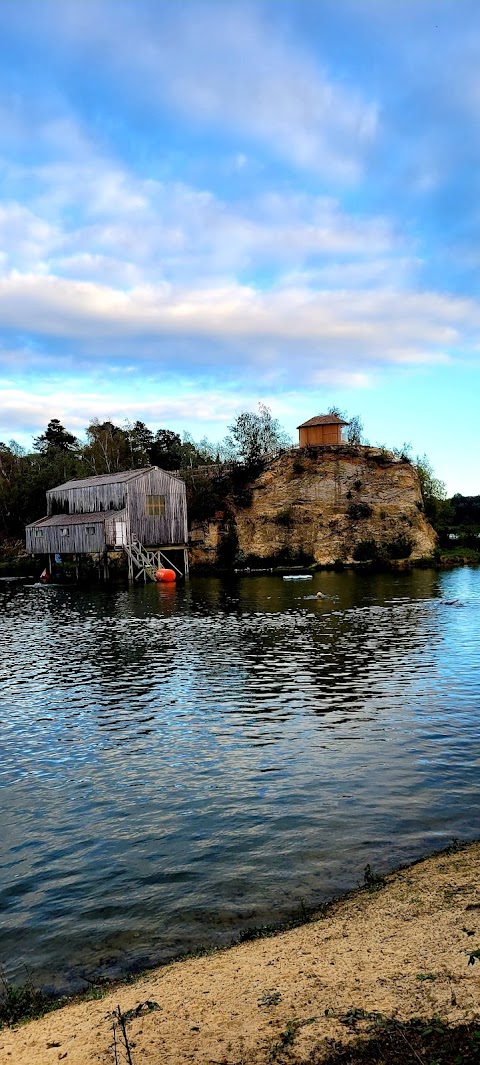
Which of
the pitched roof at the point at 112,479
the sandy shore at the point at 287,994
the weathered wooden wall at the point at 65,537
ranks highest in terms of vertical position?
the pitched roof at the point at 112,479

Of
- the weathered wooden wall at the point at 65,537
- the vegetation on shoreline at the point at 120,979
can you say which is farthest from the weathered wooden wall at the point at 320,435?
the vegetation on shoreline at the point at 120,979

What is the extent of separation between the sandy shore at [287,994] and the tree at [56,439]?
110 metres

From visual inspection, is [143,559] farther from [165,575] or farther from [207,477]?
[207,477]

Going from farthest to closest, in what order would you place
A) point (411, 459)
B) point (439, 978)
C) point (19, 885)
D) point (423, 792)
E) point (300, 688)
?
point (411, 459) → point (300, 688) → point (423, 792) → point (19, 885) → point (439, 978)

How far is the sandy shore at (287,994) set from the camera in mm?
5949

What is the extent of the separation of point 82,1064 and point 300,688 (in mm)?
16295

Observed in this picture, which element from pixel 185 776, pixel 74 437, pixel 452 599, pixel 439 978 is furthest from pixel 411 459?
pixel 439 978

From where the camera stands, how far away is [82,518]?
68.4 m

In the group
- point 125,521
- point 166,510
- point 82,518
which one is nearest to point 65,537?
point 82,518

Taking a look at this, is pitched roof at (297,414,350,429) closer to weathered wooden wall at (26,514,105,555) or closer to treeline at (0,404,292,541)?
treeline at (0,404,292,541)

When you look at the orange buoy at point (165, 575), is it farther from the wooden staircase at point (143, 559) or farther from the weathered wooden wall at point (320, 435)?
the weathered wooden wall at point (320, 435)

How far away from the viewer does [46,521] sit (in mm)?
72938

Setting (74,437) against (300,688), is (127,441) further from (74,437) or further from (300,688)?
(300,688)

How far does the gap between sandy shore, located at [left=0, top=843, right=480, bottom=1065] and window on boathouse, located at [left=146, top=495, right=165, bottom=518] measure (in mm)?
59464
